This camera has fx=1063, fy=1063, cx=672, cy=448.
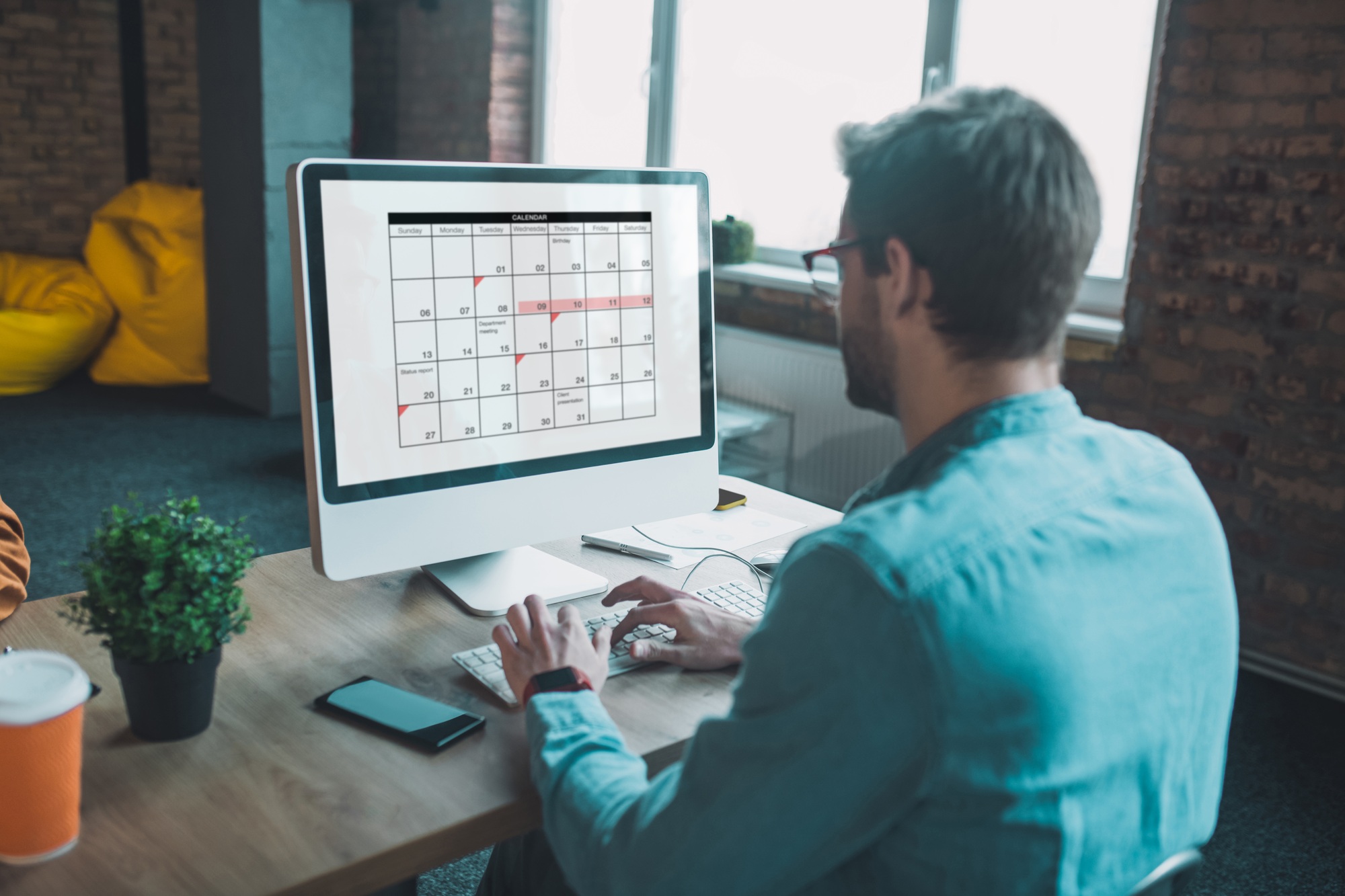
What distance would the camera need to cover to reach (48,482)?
3934 millimetres

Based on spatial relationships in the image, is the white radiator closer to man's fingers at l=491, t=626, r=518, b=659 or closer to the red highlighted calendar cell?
the red highlighted calendar cell

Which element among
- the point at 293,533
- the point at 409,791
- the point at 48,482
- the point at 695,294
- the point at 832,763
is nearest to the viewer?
the point at 832,763

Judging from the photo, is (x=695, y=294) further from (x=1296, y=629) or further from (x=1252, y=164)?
(x=1296, y=629)

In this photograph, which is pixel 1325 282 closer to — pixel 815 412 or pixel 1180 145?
pixel 1180 145

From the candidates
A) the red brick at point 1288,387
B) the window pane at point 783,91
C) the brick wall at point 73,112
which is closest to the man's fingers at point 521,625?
the red brick at point 1288,387

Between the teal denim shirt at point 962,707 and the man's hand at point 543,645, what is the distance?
0.22m

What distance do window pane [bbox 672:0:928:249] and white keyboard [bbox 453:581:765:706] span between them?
2642mm

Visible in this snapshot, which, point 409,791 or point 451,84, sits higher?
point 451,84

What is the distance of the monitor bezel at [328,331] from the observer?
1.08 m

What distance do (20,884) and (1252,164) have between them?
2.89 m

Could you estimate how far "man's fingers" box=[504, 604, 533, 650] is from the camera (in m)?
1.04

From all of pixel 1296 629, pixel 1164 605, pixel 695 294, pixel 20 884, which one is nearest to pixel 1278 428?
pixel 1296 629

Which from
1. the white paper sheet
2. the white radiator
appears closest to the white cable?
the white paper sheet

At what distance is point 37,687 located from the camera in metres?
0.76
